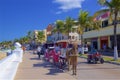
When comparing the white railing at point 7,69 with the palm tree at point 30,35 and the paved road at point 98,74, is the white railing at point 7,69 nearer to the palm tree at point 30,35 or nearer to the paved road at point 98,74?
the paved road at point 98,74

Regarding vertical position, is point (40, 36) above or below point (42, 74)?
above

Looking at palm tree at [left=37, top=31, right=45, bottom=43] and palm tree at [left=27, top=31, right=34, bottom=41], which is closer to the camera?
palm tree at [left=37, top=31, right=45, bottom=43]

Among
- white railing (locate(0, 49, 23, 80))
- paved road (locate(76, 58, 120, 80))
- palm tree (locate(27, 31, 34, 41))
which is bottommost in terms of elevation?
paved road (locate(76, 58, 120, 80))

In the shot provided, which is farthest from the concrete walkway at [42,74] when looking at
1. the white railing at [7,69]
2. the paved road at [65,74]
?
the white railing at [7,69]

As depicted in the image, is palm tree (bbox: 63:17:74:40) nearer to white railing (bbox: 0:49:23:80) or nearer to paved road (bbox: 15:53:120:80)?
paved road (bbox: 15:53:120:80)

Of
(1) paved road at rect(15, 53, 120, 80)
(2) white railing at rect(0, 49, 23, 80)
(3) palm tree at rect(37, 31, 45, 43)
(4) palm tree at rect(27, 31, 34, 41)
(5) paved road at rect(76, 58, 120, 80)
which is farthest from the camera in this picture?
(4) palm tree at rect(27, 31, 34, 41)

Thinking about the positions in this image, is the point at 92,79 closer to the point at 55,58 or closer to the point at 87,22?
the point at 55,58

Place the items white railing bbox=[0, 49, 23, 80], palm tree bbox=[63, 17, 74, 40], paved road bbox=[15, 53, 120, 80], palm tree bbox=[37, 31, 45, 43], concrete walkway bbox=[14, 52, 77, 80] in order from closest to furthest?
white railing bbox=[0, 49, 23, 80]
concrete walkway bbox=[14, 52, 77, 80]
paved road bbox=[15, 53, 120, 80]
palm tree bbox=[63, 17, 74, 40]
palm tree bbox=[37, 31, 45, 43]

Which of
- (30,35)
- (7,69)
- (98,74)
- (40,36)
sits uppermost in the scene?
(30,35)

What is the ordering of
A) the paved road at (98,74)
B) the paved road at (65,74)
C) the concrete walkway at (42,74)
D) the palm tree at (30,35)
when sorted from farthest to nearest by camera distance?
the palm tree at (30,35) → the paved road at (98,74) → the paved road at (65,74) → the concrete walkway at (42,74)

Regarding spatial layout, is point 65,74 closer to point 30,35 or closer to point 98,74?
point 98,74

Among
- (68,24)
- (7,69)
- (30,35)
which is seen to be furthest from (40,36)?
(7,69)

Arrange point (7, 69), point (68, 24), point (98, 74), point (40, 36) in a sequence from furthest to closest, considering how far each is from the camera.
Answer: point (40, 36), point (68, 24), point (98, 74), point (7, 69)

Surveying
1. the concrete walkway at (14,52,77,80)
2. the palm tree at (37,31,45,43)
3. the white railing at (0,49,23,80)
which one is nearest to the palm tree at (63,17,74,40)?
the concrete walkway at (14,52,77,80)
